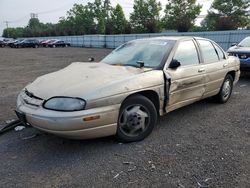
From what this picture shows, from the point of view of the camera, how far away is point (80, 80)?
3664 millimetres

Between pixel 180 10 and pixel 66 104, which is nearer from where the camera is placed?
pixel 66 104

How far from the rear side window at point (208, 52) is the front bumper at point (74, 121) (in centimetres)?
247

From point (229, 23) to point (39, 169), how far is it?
28351 mm

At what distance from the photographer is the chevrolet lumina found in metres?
3.24

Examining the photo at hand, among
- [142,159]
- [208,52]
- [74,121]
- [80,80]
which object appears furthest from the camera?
[208,52]

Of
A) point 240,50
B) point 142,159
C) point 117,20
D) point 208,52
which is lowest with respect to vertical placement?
point 142,159

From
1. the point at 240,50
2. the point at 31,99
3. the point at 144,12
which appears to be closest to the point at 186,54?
the point at 31,99

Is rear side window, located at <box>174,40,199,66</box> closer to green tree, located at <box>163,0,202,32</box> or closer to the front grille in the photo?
the front grille

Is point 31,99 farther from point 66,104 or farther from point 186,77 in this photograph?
point 186,77

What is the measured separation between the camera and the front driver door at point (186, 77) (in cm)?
425

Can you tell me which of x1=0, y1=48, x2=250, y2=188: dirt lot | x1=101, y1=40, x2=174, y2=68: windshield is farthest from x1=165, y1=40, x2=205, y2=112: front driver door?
x1=0, y1=48, x2=250, y2=188: dirt lot

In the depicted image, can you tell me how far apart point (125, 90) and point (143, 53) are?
1.21m

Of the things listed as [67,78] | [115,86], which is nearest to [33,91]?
[67,78]

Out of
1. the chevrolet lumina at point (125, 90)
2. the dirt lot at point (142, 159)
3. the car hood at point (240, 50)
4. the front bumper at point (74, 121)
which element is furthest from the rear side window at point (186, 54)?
the car hood at point (240, 50)
